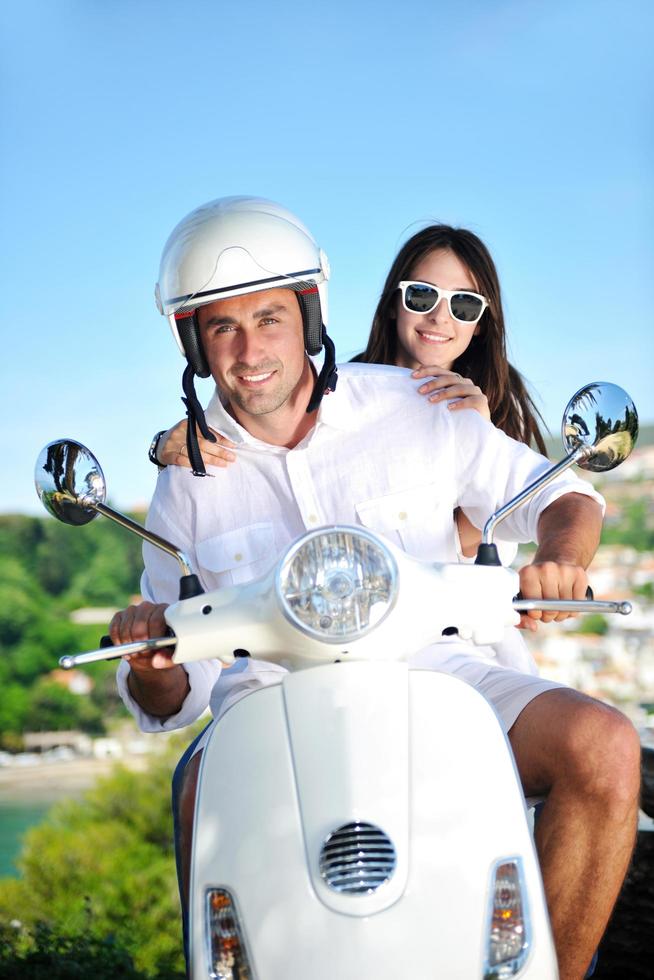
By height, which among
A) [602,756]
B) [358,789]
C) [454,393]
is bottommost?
[602,756]

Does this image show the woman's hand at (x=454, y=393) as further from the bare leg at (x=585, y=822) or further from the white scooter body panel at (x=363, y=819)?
the white scooter body panel at (x=363, y=819)

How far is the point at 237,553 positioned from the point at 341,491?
0.22 m

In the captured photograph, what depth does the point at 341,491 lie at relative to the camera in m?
2.34

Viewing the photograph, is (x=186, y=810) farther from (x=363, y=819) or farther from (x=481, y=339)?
(x=481, y=339)

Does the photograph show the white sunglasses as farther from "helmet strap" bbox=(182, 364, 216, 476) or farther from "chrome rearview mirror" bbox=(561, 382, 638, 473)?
"chrome rearview mirror" bbox=(561, 382, 638, 473)

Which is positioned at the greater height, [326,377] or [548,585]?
[326,377]

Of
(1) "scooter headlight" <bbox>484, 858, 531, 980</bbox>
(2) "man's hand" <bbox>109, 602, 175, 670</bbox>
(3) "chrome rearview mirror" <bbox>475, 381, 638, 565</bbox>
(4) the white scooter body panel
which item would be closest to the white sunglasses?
(3) "chrome rearview mirror" <bbox>475, 381, 638, 565</bbox>

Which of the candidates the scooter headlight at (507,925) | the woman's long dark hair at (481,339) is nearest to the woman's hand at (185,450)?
the woman's long dark hair at (481,339)

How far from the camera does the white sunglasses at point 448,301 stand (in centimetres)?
327

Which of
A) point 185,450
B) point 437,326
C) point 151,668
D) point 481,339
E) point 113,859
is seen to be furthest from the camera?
point 113,859

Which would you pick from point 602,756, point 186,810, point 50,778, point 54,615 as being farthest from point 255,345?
point 50,778

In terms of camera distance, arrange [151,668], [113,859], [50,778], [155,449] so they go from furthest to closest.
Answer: [50,778]
[113,859]
[155,449]
[151,668]

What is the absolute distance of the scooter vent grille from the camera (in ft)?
4.52

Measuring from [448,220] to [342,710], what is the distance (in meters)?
2.35
